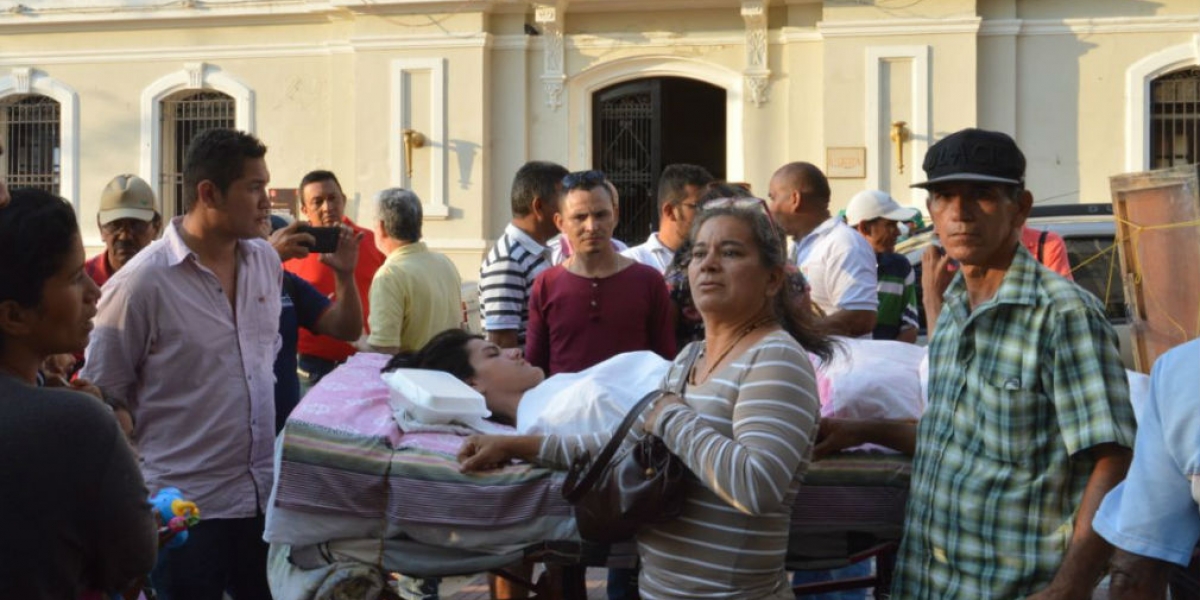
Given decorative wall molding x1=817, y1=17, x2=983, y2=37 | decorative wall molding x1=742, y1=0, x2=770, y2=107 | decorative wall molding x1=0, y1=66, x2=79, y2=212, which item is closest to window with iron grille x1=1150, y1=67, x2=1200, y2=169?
decorative wall molding x1=817, y1=17, x2=983, y2=37

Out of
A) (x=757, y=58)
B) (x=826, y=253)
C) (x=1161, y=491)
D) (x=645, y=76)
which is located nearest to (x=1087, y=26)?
(x=757, y=58)

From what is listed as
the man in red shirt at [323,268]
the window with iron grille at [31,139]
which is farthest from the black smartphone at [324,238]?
the window with iron grille at [31,139]

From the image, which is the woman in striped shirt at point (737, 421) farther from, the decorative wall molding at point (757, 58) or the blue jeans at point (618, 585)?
the decorative wall molding at point (757, 58)

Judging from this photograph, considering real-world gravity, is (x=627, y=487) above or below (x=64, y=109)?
below

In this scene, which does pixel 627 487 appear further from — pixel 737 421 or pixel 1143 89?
pixel 1143 89

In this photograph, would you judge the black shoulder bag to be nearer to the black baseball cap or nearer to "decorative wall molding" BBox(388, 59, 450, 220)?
the black baseball cap

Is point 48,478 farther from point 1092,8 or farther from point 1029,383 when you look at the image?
point 1092,8

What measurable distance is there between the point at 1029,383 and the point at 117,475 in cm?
189

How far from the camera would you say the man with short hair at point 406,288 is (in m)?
6.86

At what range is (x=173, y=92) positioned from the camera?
18.7m

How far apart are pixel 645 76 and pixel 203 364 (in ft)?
44.7

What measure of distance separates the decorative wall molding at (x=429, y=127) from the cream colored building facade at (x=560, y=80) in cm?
3

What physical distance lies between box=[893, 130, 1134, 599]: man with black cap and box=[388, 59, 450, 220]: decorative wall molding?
14.3 metres

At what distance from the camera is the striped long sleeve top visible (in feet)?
10.1
